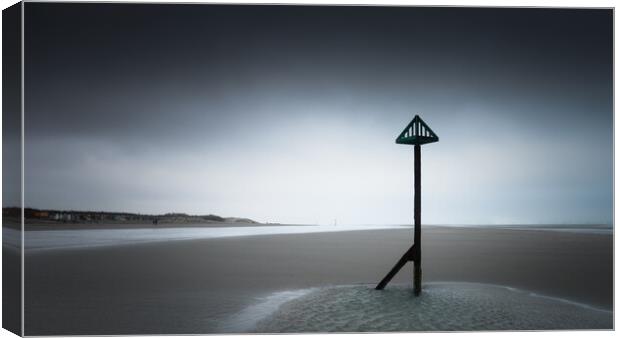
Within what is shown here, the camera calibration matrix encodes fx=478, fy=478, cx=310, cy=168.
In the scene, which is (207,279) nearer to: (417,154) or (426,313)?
(426,313)

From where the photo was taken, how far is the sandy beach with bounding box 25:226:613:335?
6.99 meters

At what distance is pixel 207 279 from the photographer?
1013 cm

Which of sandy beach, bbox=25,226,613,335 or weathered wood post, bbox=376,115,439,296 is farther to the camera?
weathered wood post, bbox=376,115,439,296

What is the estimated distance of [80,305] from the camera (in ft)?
24.8

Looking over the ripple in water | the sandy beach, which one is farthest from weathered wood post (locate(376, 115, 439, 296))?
the sandy beach

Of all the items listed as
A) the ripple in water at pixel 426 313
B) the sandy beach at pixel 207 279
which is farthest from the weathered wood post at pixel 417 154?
the sandy beach at pixel 207 279

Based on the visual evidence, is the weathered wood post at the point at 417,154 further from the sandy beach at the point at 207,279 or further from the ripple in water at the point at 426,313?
the sandy beach at the point at 207,279

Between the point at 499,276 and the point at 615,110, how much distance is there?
4766 millimetres

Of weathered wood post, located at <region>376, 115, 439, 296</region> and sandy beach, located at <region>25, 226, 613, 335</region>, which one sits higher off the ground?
weathered wood post, located at <region>376, 115, 439, 296</region>

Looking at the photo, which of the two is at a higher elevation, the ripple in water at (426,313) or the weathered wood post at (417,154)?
the weathered wood post at (417,154)

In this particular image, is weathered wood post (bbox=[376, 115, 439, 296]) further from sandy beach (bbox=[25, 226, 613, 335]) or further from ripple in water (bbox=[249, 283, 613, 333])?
sandy beach (bbox=[25, 226, 613, 335])

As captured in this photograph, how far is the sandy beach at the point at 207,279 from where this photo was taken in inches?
275

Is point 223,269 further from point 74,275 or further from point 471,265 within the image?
point 471,265

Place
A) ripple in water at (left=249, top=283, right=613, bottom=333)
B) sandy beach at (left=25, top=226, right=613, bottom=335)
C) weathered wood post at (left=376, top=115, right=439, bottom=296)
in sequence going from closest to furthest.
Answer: ripple in water at (left=249, top=283, right=613, bottom=333) → sandy beach at (left=25, top=226, right=613, bottom=335) → weathered wood post at (left=376, top=115, right=439, bottom=296)
